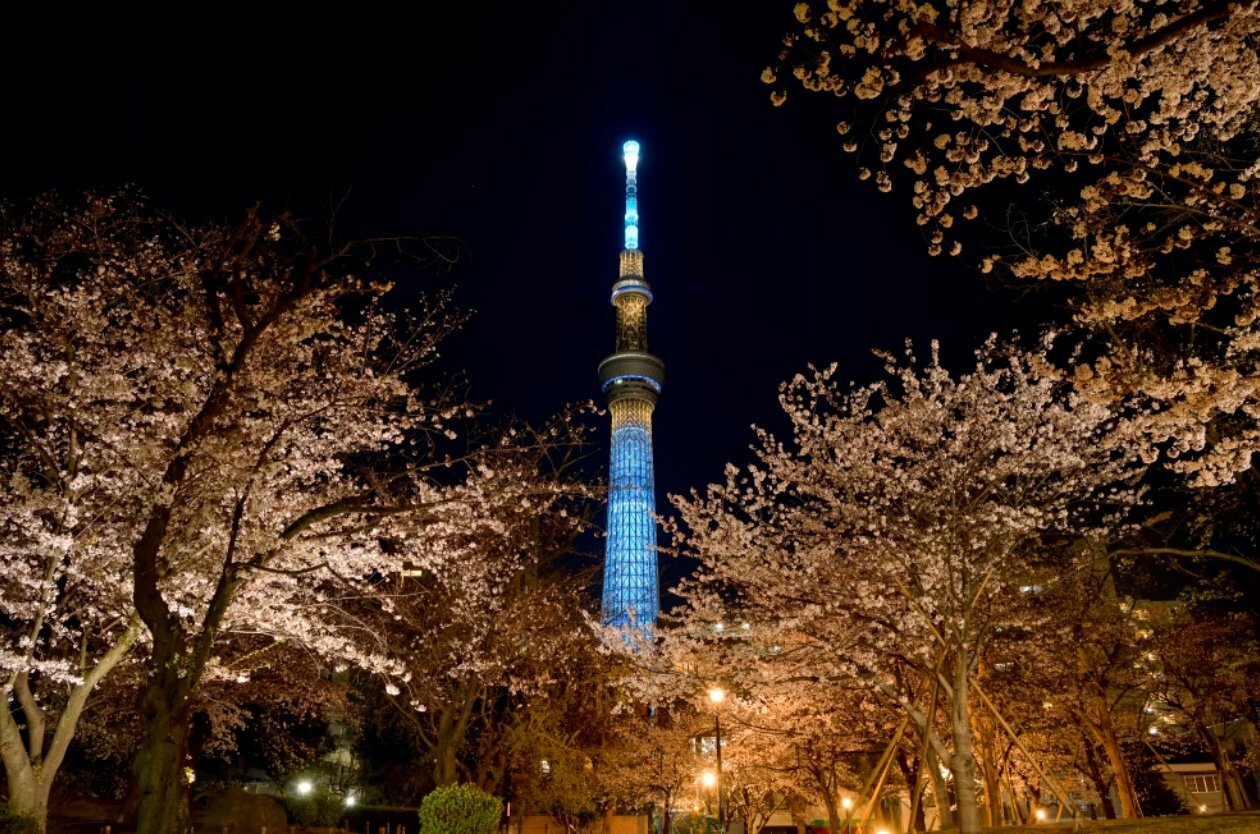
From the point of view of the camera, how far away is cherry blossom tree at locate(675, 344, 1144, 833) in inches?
501

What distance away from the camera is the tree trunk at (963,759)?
9766 mm

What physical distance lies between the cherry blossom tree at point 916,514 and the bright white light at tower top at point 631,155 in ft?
223

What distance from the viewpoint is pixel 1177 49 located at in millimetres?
5891

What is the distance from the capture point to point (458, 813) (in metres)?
13.3

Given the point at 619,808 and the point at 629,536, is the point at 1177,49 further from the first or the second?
the point at 629,536

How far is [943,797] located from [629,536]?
2028 inches

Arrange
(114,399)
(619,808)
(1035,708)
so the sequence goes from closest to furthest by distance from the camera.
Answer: (114,399) < (1035,708) < (619,808)

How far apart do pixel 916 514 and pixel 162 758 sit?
11180 mm

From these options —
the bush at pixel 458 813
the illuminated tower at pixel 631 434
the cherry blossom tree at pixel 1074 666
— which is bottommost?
the bush at pixel 458 813

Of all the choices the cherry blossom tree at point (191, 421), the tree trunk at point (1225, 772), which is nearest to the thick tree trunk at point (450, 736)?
the cherry blossom tree at point (191, 421)

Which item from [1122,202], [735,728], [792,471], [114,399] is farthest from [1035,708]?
[114,399]

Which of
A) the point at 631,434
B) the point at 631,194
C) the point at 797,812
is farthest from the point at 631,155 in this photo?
the point at 797,812

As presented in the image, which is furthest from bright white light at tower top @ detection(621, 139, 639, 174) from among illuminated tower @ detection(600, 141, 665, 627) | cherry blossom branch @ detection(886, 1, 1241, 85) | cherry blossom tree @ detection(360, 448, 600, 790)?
cherry blossom branch @ detection(886, 1, 1241, 85)

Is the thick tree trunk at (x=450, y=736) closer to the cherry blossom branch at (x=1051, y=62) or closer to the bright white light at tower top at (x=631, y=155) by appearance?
the cherry blossom branch at (x=1051, y=62)
